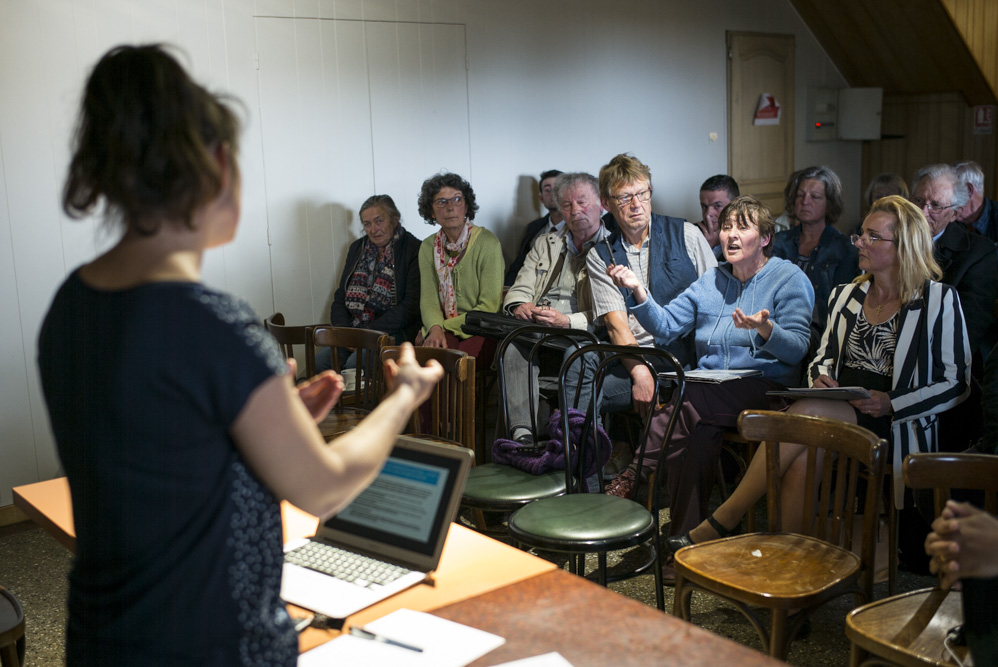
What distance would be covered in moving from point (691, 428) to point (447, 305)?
1.72 m

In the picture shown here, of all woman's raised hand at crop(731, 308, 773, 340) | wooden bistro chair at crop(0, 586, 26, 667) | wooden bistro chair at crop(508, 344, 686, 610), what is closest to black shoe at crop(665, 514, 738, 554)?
wooden bistro chair at crop(508, 344, 686, 610)

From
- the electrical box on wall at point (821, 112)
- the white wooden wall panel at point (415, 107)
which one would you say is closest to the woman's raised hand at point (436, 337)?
the white wooden wall panel at point (415, 107)

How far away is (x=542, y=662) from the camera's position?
1.27 metres

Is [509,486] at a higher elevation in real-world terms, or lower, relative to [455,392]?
lower

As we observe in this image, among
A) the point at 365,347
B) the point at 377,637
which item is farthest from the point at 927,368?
the point at 377,637

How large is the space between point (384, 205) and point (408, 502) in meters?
3.41

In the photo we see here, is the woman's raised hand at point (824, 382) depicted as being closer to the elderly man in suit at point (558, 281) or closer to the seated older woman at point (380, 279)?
the elderly man in suit at point (558, 281)

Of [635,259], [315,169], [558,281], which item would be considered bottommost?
[558,281]

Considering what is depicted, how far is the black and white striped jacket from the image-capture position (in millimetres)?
3004

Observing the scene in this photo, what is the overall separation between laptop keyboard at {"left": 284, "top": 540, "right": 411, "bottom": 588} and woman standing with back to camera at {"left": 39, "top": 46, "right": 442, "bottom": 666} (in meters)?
0.54

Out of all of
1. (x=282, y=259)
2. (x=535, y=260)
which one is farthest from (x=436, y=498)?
(x=282, y=259)

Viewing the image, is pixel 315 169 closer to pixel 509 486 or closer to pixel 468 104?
pixel 468 104

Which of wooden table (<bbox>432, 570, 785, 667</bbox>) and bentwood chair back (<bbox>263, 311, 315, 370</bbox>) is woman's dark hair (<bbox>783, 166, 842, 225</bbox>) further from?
wooden table (<bbox>432, 570, 785, 667</bbox>)

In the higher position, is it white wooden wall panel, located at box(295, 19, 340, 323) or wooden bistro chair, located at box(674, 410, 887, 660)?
white wooden wall panel, located at box(295, 19, 340, 323)
